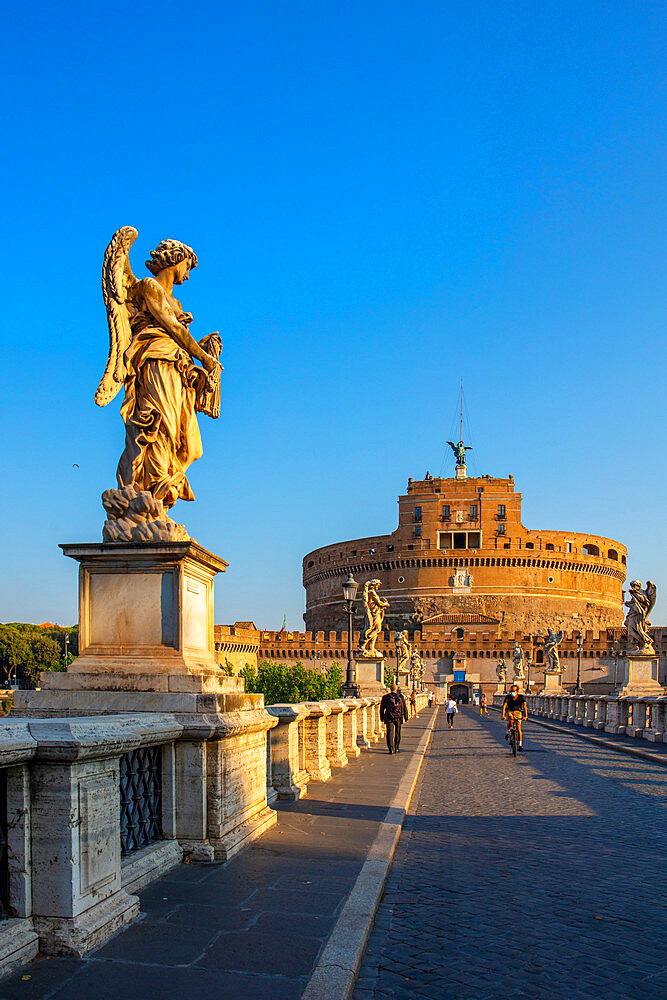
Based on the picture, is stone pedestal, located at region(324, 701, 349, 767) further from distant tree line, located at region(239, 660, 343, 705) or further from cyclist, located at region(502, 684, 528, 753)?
distant tree line, located at region(239, 660, 343, 705)

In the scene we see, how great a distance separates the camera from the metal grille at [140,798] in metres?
4.70

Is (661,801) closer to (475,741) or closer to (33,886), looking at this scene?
(33,886)

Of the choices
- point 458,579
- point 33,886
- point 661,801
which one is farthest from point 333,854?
point 458,579

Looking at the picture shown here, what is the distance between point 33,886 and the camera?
11.7 ft

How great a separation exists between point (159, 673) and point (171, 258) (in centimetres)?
326

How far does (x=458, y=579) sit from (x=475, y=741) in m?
83.0

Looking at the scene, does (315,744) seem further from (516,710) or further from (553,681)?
(553,681)

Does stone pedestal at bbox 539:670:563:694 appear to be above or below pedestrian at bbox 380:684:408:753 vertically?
below

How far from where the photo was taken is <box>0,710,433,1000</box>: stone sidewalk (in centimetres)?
336

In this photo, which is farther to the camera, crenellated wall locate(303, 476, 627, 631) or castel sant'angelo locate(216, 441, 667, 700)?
crenellated wall locate(303, 476, 627, 631)

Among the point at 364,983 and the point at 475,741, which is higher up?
the point at 364,983

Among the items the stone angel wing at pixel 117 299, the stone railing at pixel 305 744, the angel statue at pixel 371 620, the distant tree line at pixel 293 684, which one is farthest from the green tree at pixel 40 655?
the stone angel wing at pixel 117 299

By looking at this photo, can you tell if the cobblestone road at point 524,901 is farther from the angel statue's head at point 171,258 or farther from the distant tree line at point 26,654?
the distant tree line at point 26,654

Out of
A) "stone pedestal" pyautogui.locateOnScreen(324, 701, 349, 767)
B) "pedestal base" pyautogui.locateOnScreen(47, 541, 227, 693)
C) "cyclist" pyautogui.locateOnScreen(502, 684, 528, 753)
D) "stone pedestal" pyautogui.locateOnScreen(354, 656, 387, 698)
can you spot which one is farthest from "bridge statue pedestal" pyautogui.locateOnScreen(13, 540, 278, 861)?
"stone pedestal" pyautogui.locateOnScreen(354, 656, 387, 698)
